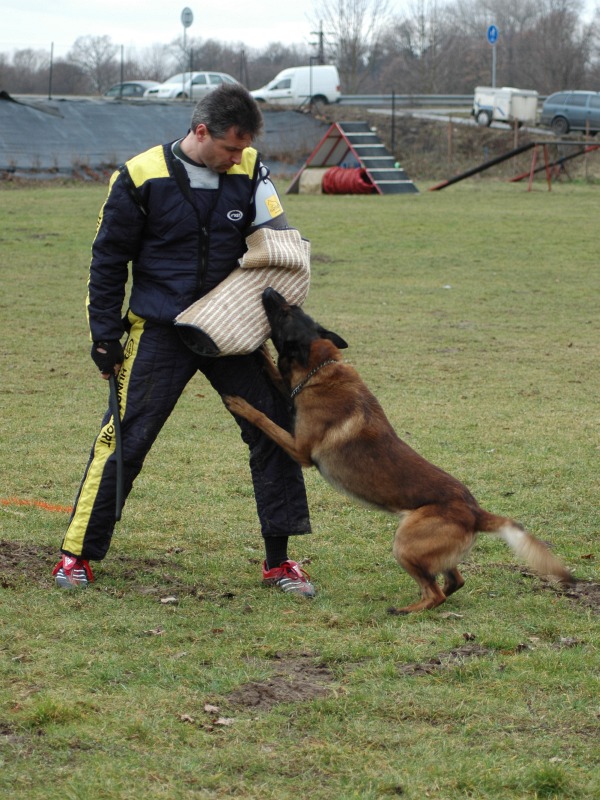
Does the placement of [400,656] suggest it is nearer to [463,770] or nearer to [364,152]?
[463,770]

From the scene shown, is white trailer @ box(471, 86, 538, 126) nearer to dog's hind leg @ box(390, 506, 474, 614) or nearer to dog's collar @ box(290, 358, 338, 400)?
dog's collar @ box(290, 358, 338, 400)

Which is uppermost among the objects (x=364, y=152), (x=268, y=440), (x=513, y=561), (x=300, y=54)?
(x=300, y=54)

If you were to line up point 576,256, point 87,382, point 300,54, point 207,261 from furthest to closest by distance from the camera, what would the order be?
1. point 300,54
2. point 576,256
3. point 87,382
4. point 207,261

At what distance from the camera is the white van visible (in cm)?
3853

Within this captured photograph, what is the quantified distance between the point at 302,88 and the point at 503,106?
7.94 metres

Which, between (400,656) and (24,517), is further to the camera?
(24,517)

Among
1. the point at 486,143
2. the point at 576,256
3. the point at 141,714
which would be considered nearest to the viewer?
the point at 141,714

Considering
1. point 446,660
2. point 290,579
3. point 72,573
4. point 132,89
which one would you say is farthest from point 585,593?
point 132,89

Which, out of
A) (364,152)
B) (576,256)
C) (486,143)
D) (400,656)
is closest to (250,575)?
(400,656)

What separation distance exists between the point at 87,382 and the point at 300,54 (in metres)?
68.2

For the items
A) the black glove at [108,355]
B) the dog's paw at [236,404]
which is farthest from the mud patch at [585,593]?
the black glove at [108,355]

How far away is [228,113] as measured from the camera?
3.81 metres

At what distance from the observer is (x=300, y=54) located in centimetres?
7212

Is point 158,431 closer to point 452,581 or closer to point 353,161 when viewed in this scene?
point 452,581
